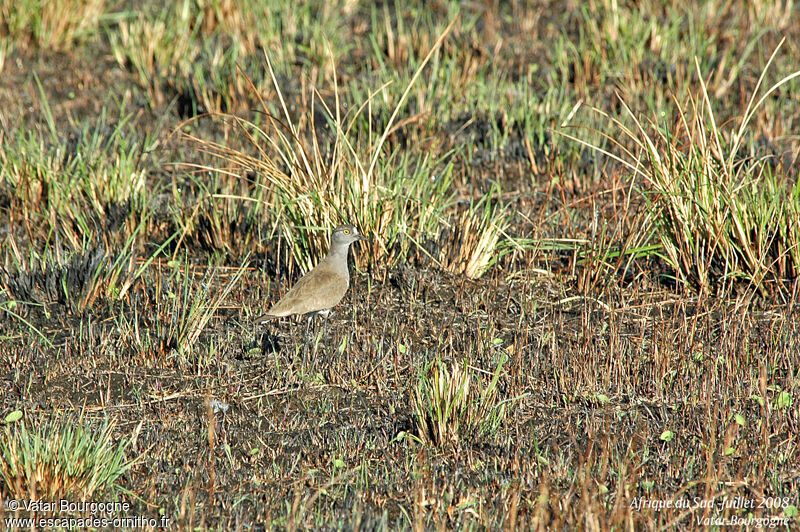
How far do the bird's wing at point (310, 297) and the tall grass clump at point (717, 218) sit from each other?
1.91 meters

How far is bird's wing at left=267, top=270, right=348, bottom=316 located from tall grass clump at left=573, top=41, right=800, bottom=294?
191cm

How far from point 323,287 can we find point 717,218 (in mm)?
2442

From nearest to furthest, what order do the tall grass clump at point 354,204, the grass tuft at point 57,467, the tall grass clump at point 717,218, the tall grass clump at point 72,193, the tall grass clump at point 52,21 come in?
the grass tuft at point 57,467 → the tall grass clump at point 717,218 → the tall grass clump at point 354,204 → the tall grass clump at point 72,193 → the tall grass clump at point 52,21

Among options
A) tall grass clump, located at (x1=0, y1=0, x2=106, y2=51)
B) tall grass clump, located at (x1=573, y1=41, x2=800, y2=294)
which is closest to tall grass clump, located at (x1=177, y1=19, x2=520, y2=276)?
tall grass clump, located at (x1=573, y1=41, x2=800, y2=294)

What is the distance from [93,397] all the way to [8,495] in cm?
92

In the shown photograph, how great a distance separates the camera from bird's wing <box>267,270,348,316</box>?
5.20 m

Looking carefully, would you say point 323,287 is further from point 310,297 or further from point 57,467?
point 57,467

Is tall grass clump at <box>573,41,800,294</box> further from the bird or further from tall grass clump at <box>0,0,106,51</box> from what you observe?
tall grass clump at <box>0,0,106,51</box>

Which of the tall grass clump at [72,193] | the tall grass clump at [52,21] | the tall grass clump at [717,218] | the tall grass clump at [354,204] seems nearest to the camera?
the tall grass clump at [717,218]

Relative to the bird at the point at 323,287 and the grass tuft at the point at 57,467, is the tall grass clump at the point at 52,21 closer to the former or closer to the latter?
the bird at the point at 323,287

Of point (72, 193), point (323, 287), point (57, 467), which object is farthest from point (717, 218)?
point (72, 193)

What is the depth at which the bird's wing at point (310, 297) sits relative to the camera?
520cm

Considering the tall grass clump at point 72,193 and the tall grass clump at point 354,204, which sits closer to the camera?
the tall grass clump at point 354,204

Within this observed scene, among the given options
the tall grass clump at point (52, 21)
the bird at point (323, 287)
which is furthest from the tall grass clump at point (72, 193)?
the tall grass clump at point (52, 21)
